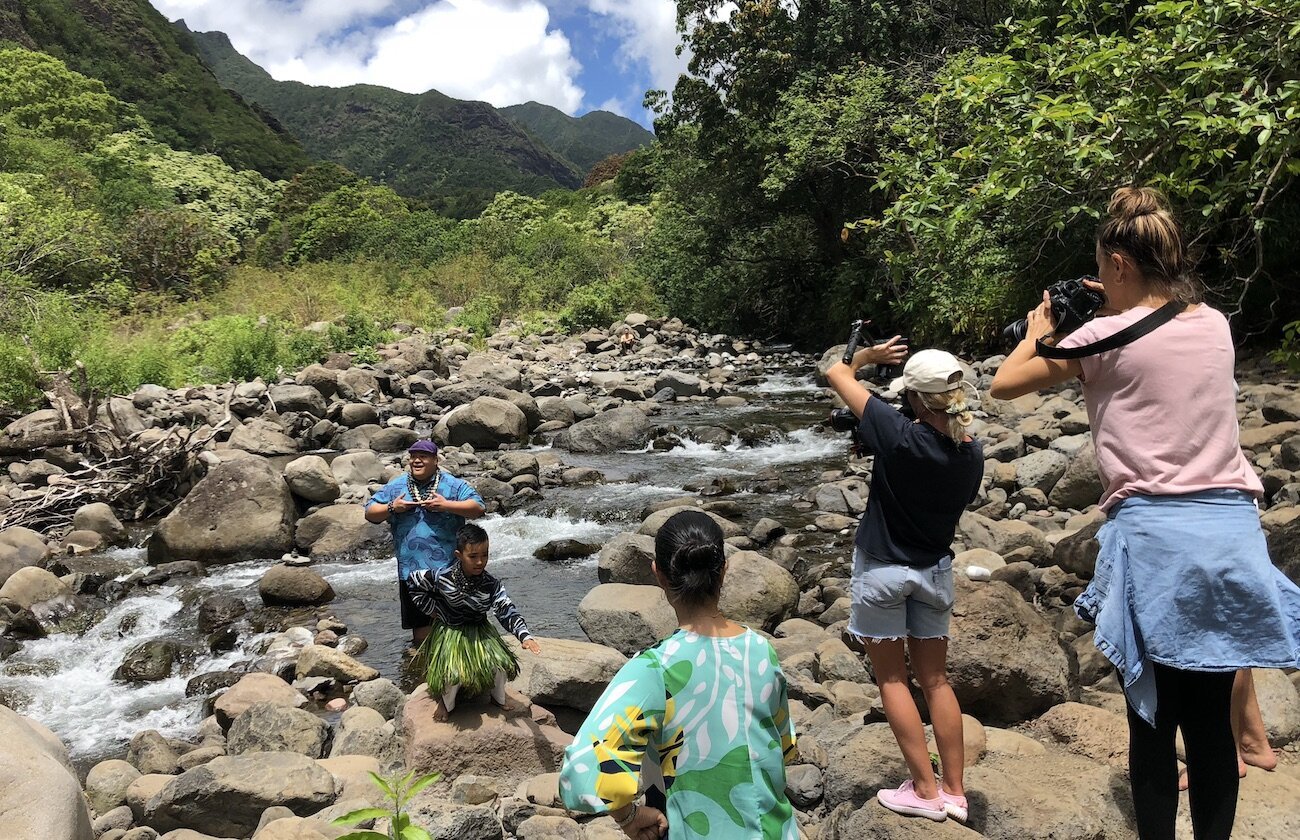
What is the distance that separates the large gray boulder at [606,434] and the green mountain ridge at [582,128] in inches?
6273

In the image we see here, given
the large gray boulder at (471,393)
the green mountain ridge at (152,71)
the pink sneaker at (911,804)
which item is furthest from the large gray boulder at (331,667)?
the green mountain ridge at (152,71)

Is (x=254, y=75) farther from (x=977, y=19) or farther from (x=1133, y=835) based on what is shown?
(x=1133, y=835)

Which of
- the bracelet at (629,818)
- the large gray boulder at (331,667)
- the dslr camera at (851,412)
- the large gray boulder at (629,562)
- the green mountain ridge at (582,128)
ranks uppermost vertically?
the green mountain ridge at (582,128)

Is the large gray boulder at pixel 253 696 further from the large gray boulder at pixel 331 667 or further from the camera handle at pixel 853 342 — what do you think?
the camera handle at pixel 853 342

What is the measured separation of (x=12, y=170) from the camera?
27.9 m

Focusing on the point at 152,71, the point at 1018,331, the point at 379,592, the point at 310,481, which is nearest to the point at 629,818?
the point at 1018,331

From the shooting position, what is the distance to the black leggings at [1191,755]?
223cm

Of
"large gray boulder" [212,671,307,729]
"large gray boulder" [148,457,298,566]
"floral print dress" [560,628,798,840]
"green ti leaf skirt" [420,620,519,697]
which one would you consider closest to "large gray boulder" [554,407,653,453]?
"large gray boulder" [148,457,298,566]

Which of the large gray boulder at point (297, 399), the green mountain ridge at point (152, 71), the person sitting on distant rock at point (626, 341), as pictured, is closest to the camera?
the large gray boulder at point (297, 399)

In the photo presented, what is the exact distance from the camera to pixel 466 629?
4.42m

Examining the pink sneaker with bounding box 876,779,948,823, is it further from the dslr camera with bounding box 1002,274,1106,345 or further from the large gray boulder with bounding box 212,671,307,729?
the large gray boulder with bounding box 212,671,307,729

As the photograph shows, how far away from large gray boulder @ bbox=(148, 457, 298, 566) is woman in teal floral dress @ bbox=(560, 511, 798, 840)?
8757 millimetres

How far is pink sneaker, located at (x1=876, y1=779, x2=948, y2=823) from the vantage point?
286 cm

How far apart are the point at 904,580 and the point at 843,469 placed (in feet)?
31.3
